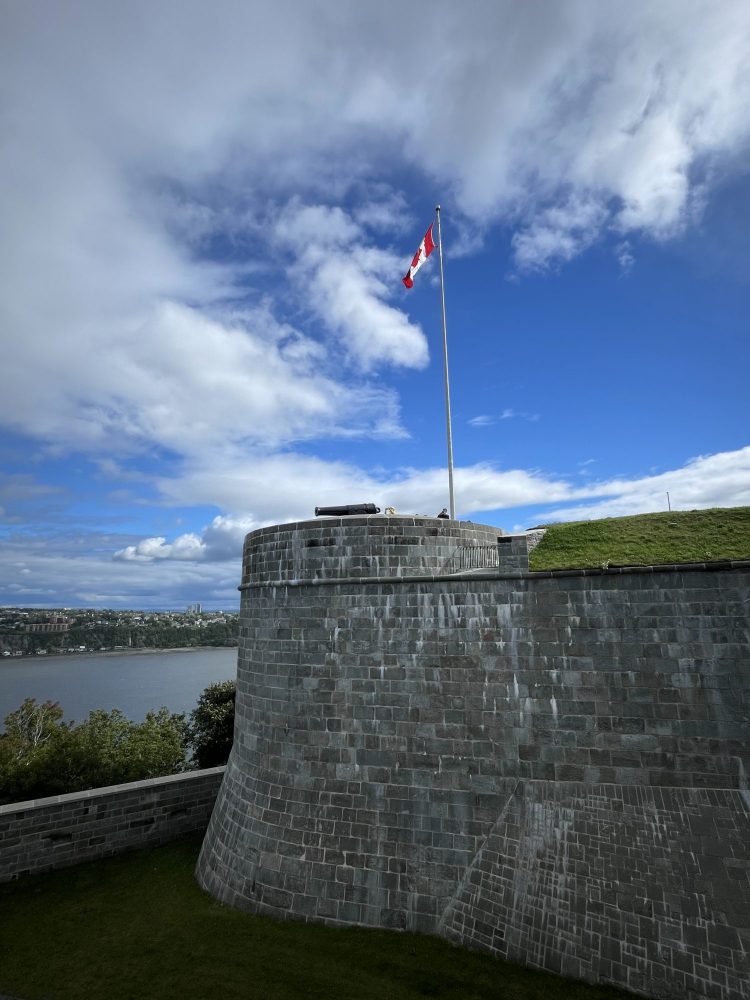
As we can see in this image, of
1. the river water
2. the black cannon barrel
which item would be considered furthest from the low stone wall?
the river water

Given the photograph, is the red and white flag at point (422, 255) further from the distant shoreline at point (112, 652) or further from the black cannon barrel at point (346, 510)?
the distant shoreline at point (112, 652)

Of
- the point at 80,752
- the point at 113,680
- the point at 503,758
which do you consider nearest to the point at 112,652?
the point at 113,680

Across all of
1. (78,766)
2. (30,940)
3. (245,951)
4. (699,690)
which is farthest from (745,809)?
(78,766)

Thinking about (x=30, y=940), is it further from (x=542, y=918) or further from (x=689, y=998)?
(x=689, y=998)

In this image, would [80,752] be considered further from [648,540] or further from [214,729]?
[648,540]

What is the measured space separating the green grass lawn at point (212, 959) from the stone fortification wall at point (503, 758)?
0.32 meters

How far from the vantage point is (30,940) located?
874 cm

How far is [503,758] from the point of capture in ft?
26.8

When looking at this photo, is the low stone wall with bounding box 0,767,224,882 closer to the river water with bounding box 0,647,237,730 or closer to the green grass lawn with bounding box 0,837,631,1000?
the green grass lawn with bounding box 0,837,631,1000

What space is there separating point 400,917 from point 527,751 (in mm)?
3145

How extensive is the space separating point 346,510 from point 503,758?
5.06m

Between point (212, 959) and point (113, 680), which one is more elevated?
point (212, 959)

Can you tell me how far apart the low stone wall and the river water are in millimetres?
26043

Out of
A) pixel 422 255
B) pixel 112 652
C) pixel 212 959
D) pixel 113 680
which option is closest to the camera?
pixel 212 959
